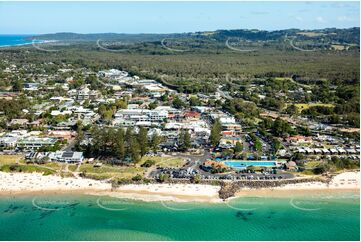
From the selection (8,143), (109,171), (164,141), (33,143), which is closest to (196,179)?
(109,171)

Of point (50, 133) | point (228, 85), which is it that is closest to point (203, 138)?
point (50, 133)

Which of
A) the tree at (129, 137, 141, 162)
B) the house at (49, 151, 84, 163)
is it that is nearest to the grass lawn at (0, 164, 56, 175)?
the house at (49, 151, 84, 163)

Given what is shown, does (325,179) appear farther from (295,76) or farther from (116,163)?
(295,76)

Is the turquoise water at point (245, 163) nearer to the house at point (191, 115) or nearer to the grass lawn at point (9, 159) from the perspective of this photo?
the house at point (191, 115)

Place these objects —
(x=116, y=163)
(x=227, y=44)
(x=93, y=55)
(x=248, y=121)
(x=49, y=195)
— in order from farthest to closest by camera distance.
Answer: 1. (x=227, y=44)
2. (x=93, y=55)
3. (x=248, y=121)
4. (x=116, y=163)
5. (x=49, y=195)

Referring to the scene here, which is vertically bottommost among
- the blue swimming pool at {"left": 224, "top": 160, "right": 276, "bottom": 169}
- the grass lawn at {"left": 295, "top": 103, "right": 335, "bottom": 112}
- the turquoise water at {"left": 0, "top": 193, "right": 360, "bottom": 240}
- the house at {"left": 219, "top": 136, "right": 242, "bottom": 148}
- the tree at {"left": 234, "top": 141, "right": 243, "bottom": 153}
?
the turquoise water at {"left": 0, "top": 193, "right": 360, "bottom": 240}

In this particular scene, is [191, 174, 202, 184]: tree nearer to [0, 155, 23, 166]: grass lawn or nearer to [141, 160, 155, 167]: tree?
[141, 160, 155, 167]: tree

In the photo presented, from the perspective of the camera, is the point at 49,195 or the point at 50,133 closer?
the point at 49,195
